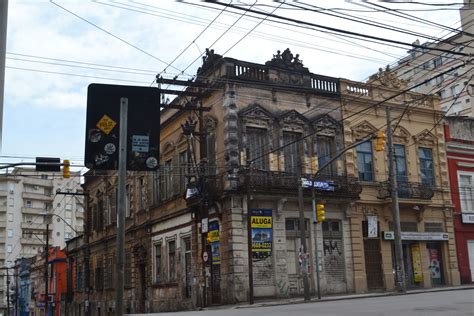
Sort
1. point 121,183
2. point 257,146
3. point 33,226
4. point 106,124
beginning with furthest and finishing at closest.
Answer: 1. point 33,226
2. point 257,146
3. point 106,124
4. point 121,183

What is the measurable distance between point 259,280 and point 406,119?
1352cm

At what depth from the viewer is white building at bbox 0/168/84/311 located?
3720 inches

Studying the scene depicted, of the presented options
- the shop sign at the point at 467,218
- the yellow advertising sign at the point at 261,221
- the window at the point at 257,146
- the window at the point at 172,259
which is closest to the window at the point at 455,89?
the shop sign at the point at 467,218

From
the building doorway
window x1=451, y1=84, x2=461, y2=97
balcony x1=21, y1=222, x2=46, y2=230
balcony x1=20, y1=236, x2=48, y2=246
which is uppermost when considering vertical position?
window x1=451, y1=84, x2=461, y2=97

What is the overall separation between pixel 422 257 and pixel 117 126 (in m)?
29.0

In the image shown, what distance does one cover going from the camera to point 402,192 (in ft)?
105

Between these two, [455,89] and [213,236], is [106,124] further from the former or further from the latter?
[455,89]

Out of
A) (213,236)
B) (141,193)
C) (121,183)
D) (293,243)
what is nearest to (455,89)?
(141,193)

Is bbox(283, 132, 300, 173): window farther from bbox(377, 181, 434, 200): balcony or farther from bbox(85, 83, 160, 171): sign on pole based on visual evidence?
bbox(85, 83, 160, 171): sign on pole

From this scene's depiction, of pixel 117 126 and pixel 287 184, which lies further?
pixel 287 184

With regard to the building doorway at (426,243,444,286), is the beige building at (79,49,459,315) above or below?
above

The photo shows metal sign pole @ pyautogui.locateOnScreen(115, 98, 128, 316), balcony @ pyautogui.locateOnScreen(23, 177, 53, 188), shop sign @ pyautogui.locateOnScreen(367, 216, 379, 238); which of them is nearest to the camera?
metal sign pole @ pyautogui.locateOnScreen(115, 98, 128, 316)

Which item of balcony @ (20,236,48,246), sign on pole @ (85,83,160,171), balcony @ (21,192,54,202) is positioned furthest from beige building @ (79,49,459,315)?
balcony @ (21,192,54,202)

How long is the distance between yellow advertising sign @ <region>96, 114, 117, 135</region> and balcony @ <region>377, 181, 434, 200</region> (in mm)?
26450
